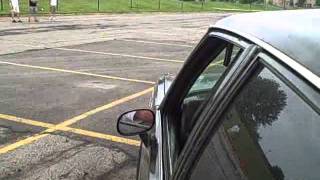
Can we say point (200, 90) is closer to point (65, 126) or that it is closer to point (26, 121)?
point (65, 126)

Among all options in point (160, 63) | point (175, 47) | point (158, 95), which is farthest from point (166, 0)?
point (158, 95)

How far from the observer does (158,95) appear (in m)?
3.88

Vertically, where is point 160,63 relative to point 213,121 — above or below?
below

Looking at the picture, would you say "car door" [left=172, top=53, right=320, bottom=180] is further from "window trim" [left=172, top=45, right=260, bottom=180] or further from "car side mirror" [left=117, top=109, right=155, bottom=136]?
"car side mirror" [left=117, top=109, right=155, bottom=136]

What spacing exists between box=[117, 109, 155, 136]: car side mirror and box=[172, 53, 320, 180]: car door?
95cm

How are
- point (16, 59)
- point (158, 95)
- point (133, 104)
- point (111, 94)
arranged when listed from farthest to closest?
1. point (16, 59)
2. point (111, 94)
3. point (133, 104)
4. point (158, 95)

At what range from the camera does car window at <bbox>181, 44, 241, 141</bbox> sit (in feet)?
8.82

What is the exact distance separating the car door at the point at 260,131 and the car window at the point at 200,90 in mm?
469

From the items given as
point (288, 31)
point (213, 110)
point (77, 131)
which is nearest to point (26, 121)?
point (77, 131)

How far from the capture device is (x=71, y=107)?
8.18 meters

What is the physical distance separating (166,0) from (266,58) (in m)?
56.7

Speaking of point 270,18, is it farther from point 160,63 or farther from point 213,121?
point 160,63

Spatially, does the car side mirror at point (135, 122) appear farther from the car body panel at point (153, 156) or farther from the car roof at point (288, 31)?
the car roof at point (288, 31)

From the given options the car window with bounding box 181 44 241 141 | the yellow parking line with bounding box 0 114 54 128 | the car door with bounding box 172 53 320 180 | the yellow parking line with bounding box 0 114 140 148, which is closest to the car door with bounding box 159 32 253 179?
the car window with bounding box 181 44 241 141
